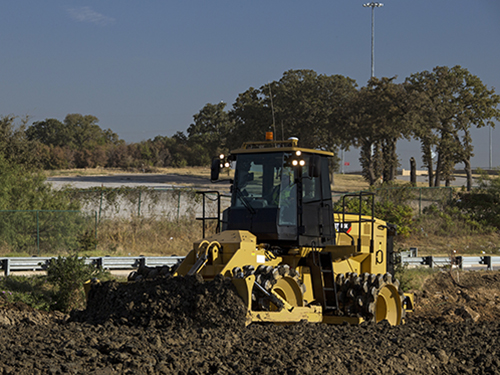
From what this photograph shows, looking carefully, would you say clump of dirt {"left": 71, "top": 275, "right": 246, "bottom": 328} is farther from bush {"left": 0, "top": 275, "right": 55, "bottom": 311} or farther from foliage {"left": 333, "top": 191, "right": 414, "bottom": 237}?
foliage {"left": 333, "top": 191, "right": 414, "bottom": 237}

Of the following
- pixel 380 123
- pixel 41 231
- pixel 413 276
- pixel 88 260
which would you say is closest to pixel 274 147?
pixel 413 276

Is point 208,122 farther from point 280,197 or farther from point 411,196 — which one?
point 280,197

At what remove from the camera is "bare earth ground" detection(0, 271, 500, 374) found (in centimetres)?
685

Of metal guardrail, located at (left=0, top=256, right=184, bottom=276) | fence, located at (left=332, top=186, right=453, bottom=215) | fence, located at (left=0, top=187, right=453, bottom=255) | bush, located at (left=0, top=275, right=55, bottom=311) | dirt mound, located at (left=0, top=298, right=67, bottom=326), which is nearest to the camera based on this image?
dirt mound, located at (left=0, top=298, right=67, bottom=326)

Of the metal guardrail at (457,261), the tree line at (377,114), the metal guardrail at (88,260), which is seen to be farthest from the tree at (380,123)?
the metal guardrail at (88,260)

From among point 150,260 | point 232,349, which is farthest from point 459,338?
point 150,260

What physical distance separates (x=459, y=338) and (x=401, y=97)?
3835 centimetres

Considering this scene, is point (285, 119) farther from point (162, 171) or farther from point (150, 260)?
point (150, 260)

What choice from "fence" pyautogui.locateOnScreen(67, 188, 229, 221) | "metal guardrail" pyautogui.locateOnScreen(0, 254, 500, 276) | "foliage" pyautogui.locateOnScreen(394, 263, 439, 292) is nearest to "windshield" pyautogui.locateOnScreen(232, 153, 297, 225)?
"foliage" pyautogui.locateOnScreen(394, 263, 439, 292)

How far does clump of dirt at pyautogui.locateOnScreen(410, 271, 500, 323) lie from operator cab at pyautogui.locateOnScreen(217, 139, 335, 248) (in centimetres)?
531

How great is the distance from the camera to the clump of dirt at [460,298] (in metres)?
15.4

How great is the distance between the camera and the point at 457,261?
2188cm

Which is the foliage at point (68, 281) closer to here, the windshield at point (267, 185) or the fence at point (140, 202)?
the windshield at point (267, 185)

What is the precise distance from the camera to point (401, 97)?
46.7 m
